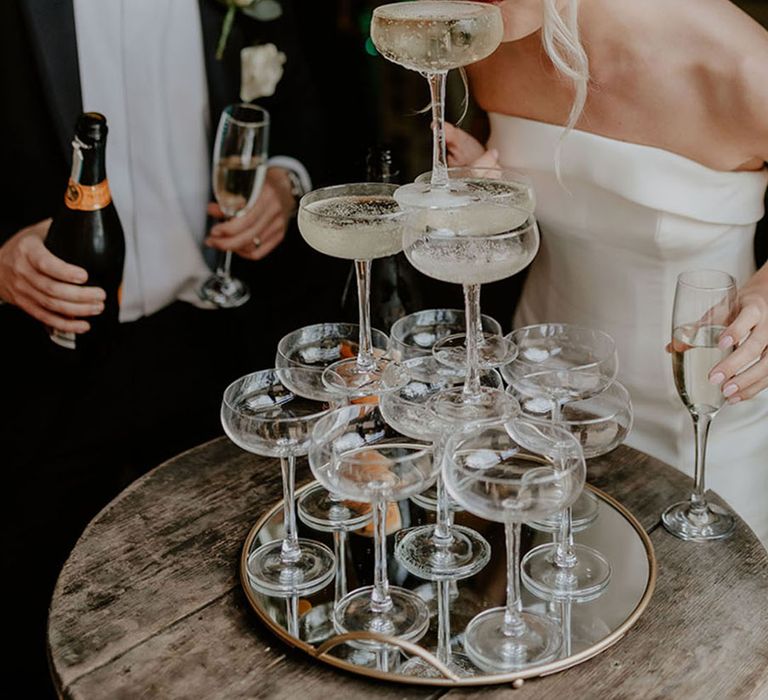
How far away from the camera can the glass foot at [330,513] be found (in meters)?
1.36

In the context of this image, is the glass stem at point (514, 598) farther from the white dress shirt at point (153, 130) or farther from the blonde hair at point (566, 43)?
the white dress shirt at point (153, 130)

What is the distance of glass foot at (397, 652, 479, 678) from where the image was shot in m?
1.09

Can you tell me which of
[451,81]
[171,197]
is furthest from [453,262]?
[451,81]

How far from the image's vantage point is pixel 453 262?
1112 mm

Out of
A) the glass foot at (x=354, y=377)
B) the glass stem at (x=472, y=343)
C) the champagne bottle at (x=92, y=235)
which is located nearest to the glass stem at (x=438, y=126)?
the glass stem at (x=472, y=343)

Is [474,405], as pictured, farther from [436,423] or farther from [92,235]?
[92,235]

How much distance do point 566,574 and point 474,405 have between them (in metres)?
0.24

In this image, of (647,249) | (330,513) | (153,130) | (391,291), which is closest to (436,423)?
(330,513)

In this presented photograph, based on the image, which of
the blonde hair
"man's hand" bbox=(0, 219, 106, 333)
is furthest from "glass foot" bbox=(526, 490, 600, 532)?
"man's hand" bbox=(0, 219, 106, 333)

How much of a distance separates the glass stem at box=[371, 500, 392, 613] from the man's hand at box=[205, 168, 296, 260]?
114cm

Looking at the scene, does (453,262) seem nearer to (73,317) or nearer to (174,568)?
(174,568)

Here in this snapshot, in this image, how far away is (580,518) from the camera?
53.8 inches

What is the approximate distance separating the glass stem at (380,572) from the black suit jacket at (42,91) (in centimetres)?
114

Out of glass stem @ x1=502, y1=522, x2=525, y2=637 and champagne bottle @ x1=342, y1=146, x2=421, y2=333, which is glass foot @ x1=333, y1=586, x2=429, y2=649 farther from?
champagne bottle @ x1=342, y1=146, x2=421, y2=333
